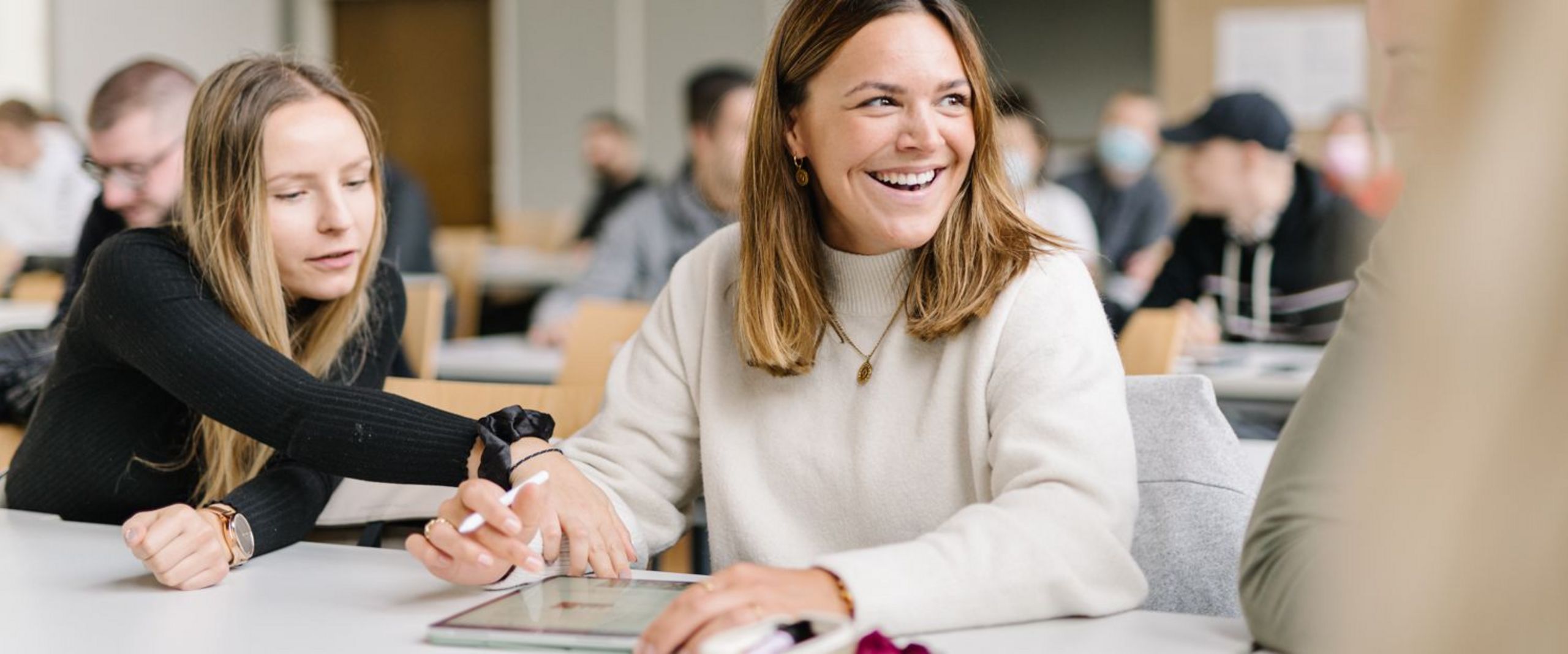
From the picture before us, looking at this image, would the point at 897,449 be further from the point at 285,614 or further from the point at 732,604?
the point at 285,614

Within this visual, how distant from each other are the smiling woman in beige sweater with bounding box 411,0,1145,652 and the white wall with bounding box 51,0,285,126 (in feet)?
23.7

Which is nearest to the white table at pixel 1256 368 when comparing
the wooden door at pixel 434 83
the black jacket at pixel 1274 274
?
the black jacket at pixel 1274 274

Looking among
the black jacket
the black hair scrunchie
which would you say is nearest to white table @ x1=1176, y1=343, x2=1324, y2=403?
the black jacket

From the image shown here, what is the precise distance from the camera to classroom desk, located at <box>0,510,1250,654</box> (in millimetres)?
1154

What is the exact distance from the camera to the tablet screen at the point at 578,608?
1156 millimetres

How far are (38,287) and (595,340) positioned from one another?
2.35m

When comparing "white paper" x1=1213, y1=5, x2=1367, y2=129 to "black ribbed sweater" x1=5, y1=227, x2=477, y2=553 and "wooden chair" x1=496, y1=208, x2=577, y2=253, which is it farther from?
"black ribbed sweater" x1=5, y1=227, x2=477, y2=553

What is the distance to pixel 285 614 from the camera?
1.27m

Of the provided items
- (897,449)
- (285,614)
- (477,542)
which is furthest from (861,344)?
(285,614)

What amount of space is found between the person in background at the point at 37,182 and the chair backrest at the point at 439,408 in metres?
5.54

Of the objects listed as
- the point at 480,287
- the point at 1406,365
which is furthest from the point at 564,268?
the point at 1406,365

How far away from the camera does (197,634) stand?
3.95ft

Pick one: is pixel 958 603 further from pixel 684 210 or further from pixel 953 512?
pixel 684 210

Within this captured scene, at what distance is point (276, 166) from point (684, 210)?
2805mm
